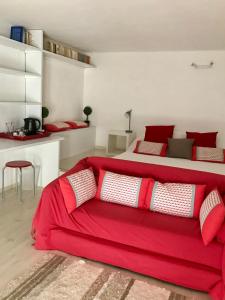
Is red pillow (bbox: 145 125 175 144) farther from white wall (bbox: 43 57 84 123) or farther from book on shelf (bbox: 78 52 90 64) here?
book on shelf (bbox: 78 52 90 64)

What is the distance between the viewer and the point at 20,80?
3.82 m

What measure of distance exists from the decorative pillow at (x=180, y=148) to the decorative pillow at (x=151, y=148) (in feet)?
0.34

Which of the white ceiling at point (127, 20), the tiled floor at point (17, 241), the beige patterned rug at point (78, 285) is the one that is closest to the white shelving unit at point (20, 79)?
the white ceiling at point (127, 20)

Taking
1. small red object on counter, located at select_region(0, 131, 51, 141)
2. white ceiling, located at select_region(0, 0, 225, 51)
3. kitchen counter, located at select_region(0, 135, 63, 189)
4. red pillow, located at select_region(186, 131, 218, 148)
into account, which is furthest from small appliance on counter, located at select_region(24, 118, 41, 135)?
red pillow, located at select_region(186, 131, 218, 148)

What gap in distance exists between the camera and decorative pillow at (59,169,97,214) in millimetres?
2213

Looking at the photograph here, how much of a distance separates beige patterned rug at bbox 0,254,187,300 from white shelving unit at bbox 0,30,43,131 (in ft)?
7.19

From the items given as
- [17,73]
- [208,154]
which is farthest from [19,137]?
[208,154]

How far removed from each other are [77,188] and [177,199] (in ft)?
2.69

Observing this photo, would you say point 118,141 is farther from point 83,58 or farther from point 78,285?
point 78,285

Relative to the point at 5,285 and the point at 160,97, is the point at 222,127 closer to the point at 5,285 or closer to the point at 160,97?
the point at 160,97

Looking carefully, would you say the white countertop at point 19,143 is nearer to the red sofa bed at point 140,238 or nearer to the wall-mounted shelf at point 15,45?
the red sofa bed at point 140,238

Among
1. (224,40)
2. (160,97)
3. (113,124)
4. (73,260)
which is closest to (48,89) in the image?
(113,124)

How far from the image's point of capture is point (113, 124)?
224 inches

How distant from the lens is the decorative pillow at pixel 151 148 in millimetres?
4293
